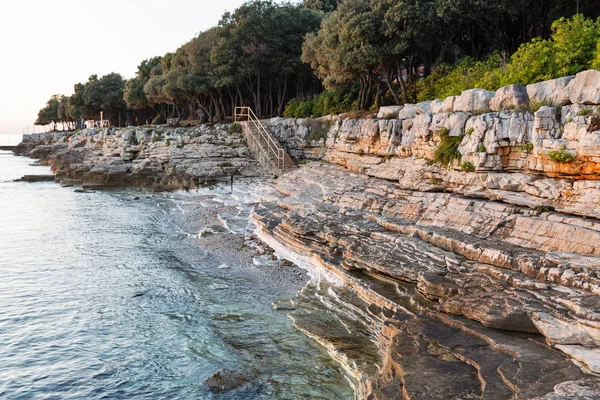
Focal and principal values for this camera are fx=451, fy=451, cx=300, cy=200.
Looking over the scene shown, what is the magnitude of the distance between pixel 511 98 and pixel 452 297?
27.3 feet

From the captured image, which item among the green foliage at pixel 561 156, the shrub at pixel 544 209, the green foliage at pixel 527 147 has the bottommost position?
the shrub at pixel 544 209

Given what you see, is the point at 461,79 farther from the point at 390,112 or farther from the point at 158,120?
the point at 158,120

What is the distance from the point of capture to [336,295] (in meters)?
12.6

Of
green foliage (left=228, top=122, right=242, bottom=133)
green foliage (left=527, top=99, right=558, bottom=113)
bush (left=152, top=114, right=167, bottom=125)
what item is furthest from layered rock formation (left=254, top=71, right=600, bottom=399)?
bush (left=152, top=114, right=167, bottom=125)

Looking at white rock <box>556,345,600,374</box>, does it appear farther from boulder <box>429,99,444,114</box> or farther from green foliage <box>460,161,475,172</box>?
boulder <box>429,99,444,114</box>

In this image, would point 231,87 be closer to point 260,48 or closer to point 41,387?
point 260,48

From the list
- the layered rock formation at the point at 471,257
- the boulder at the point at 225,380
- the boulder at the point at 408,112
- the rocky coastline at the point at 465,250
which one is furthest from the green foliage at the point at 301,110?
the boulder at the point at 225,380

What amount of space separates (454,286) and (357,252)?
12.3 feet

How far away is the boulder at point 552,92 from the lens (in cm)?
1316

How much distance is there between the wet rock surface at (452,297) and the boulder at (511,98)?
3458 mm

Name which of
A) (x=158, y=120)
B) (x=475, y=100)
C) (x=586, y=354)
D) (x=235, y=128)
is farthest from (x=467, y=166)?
(x=158, y=120)

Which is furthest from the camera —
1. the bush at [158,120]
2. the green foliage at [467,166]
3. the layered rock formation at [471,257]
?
the bush at [158,120]

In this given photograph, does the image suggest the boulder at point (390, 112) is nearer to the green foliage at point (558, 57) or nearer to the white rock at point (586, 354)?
the green foliage at point (558, 57)

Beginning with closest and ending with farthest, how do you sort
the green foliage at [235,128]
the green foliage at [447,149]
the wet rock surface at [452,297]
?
the wet rock surface at [452,297], the green foliage at [447,149], the green foliage at [235,128]
